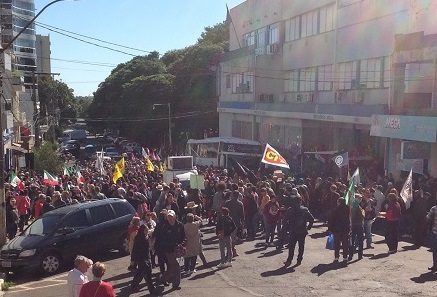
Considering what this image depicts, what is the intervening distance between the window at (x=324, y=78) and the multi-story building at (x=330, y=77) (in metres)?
0.07

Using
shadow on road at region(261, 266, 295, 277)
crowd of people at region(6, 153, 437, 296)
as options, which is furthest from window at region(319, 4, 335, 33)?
shadow on road at region(261, 266, 295, 277)

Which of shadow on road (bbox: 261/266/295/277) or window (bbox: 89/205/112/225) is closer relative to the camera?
shadow on road (bbox: 261/266/295/277)

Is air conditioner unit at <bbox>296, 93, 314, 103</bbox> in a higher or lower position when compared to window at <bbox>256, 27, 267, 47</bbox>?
lower

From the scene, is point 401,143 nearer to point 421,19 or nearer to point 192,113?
point 421,19

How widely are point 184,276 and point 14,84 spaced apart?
34.6 metres

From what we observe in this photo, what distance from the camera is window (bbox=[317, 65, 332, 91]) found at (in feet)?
115

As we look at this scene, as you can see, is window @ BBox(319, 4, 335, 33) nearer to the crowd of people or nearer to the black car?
the crowd of people

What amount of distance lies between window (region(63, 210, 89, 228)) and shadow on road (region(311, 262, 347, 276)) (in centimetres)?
580

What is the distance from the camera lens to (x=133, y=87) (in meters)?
75.3

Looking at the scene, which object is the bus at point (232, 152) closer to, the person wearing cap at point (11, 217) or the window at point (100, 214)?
the person wearing cap at point (11, 217)

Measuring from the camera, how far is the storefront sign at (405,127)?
22312 mm

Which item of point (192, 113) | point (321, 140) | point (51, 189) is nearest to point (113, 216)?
point (51, 189)

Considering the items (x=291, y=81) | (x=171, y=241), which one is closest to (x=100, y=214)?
(x=171, y=241)

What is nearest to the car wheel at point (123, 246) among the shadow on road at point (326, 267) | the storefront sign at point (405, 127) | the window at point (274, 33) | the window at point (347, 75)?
the shadow on road at point (326, 267)
